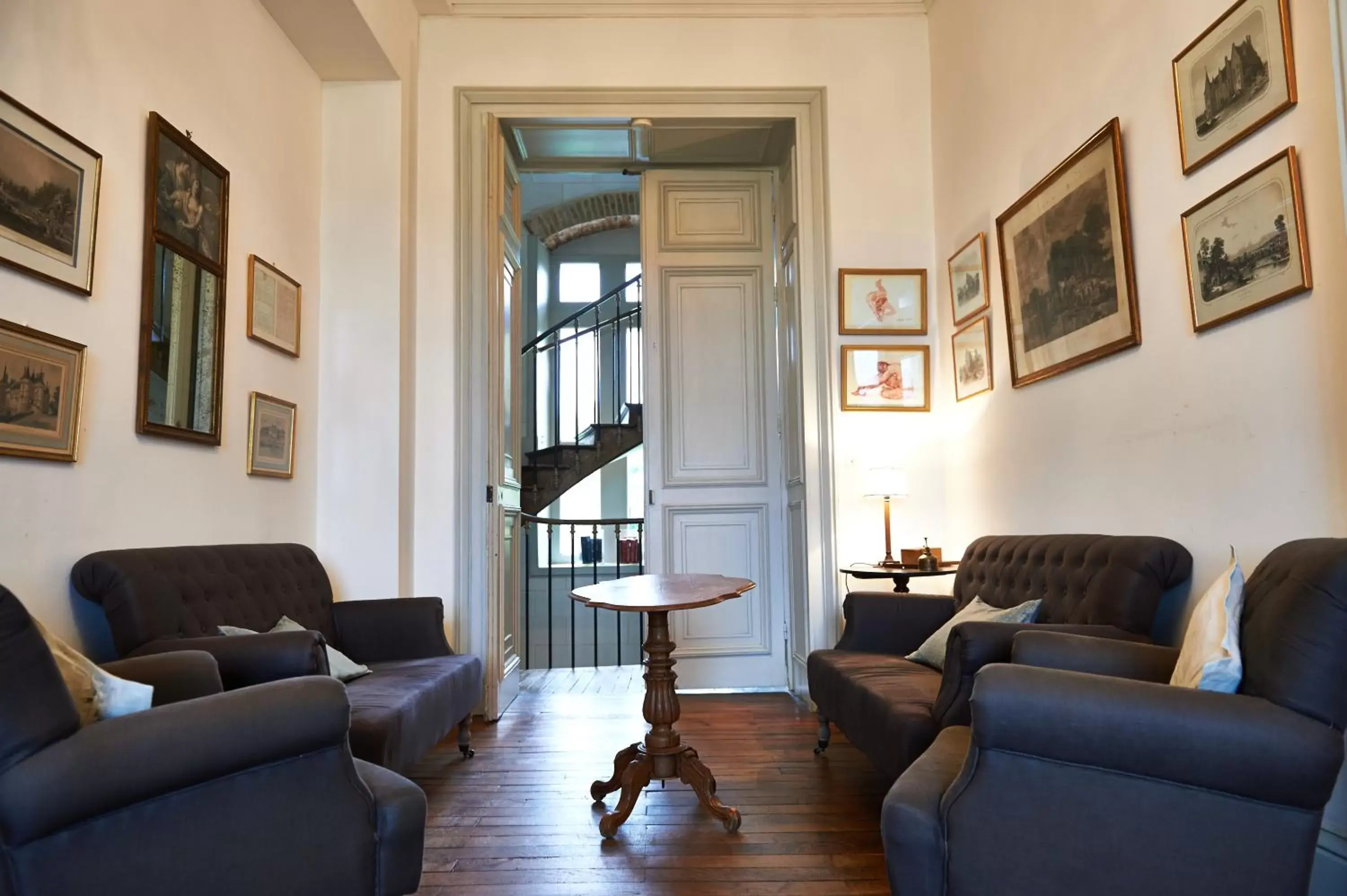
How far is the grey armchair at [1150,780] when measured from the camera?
4.97 feet

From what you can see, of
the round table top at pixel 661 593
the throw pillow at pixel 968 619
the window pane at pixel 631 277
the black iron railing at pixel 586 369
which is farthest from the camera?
the window pane at pixel 631 277

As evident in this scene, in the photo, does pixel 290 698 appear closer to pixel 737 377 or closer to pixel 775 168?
pixel 737 377

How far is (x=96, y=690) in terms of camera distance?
161cm

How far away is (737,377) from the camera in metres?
5.31

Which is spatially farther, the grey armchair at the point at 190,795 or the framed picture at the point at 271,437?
the framed picture at the point at 271,437

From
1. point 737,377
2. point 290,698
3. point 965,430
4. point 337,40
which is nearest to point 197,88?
point 337,40

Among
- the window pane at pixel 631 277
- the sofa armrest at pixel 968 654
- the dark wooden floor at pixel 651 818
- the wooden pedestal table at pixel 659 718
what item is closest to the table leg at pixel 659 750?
the wooden pedestal table at pixel 659 718

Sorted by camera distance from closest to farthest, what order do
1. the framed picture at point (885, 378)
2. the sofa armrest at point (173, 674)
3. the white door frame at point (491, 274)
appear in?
the sofa armrest at point (173, 674), the white door frame at point (491, 274), the framed picture at point (885, 378)

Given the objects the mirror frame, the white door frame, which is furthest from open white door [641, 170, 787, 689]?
the mirror frame

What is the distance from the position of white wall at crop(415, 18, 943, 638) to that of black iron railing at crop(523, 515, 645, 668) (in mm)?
2324

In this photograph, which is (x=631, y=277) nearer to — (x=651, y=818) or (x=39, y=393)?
(x=651, y=818)

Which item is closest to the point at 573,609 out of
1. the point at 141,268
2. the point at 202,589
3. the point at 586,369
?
the point at 202,589

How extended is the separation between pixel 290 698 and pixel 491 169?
11.8ft

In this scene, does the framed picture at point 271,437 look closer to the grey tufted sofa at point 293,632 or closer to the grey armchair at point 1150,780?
the grey tufted sofa at point 293,632
